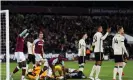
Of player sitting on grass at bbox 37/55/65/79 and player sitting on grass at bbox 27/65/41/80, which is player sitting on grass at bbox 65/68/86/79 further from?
player sitting on grass at bbox 27/65/41/80

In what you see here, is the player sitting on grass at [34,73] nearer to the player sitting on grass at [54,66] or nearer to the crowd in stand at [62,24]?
the player sitting on grass at [54,66]

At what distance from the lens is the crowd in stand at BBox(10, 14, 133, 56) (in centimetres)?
4409

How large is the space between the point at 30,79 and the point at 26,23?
2899 cm

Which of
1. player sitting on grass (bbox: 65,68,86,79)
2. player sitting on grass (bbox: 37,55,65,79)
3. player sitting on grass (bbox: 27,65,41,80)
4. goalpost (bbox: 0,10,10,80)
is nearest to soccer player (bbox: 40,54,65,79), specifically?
player sitting on grass (bbox: 37,55,65,79)

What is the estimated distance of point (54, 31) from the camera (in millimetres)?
46031

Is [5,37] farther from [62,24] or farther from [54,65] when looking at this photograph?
[62,24]

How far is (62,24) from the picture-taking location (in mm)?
46969

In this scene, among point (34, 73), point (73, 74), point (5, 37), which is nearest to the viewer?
point (34, 73)

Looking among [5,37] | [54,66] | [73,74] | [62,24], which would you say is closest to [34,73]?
[54,66]

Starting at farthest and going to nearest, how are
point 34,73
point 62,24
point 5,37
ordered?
1. point 62,24
2. point 5,37
3. point 34,73

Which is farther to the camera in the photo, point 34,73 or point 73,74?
point 73,74

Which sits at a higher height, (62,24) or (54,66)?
(62,24)

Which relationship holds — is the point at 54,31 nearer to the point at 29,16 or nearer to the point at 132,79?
the point at 29,16

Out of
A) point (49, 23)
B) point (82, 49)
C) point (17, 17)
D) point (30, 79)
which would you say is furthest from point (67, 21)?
point (30, 79)
